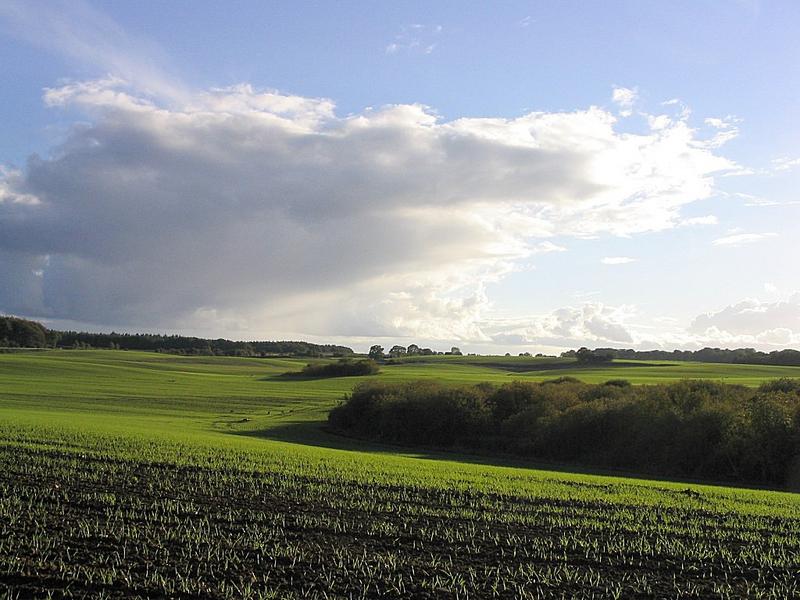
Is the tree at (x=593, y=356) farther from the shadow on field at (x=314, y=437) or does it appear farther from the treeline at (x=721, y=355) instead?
the shadow on field at (x=314, y=437)

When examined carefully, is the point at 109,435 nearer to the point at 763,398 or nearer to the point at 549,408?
the point at 549,408

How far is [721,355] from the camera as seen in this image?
14025 cm

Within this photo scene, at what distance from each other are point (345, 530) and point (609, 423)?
36.3 metres

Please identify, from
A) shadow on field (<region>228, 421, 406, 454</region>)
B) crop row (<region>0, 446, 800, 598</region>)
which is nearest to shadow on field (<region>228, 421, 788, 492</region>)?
shadow on field (<region>228, 421, 406, 454</region>)

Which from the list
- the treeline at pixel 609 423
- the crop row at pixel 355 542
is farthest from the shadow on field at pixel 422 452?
the crop row at pixel 355 542

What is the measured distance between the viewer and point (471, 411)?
179ft

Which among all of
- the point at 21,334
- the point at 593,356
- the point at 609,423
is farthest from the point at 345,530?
the point at 21,334

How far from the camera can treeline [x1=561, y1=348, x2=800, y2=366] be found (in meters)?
116

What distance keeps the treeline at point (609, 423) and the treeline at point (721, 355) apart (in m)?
64.7

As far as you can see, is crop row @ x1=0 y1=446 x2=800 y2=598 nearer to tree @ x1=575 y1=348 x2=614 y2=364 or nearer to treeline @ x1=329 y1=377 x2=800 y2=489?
treeline @ x1=329 y1=377 x2=800 y2=489

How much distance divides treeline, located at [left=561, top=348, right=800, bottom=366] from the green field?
104250 millimetres

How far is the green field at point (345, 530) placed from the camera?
11070mm

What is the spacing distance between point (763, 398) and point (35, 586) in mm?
41395

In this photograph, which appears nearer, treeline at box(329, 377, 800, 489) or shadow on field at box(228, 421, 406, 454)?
treeline at box(329, 377, 800, 489)
